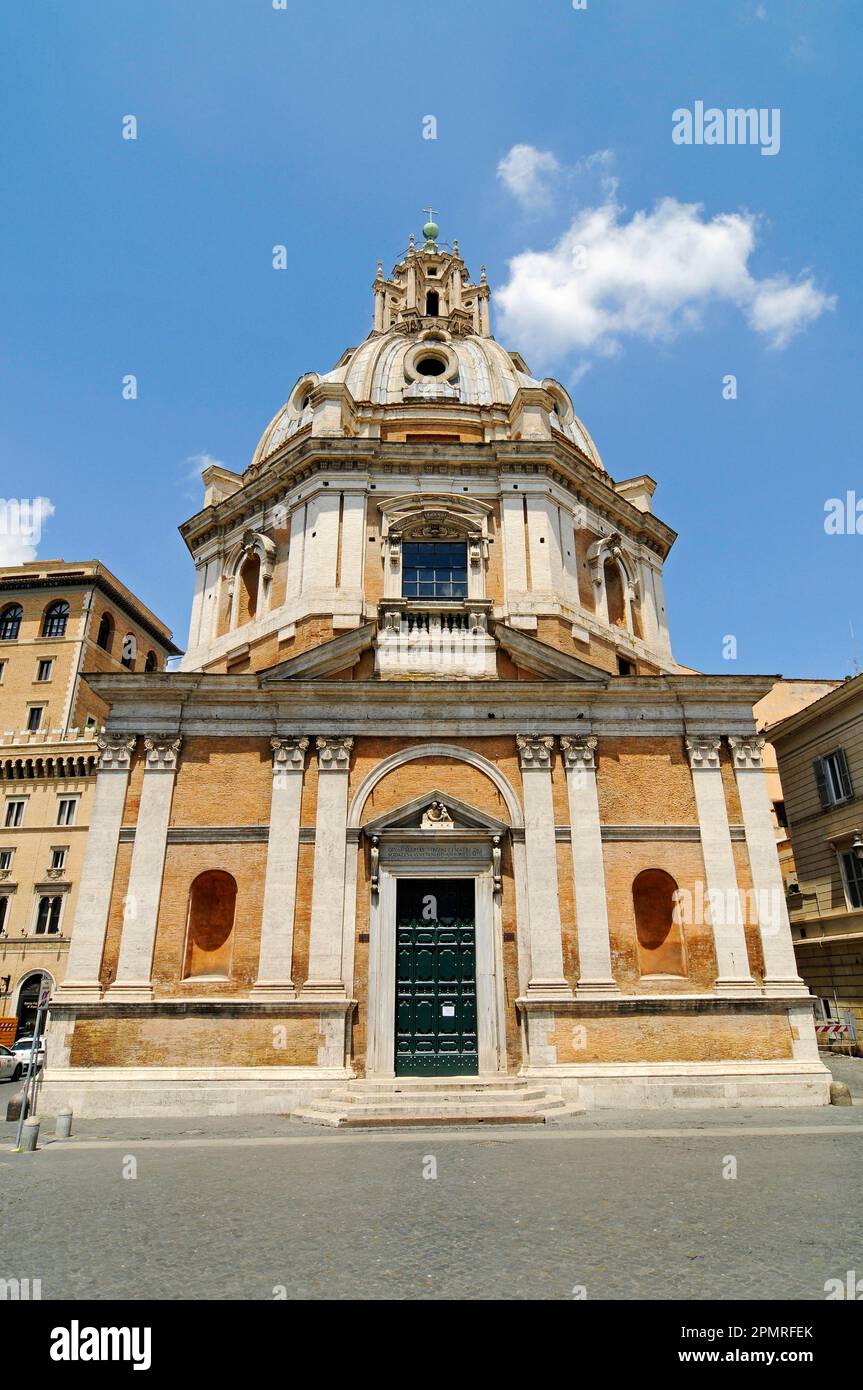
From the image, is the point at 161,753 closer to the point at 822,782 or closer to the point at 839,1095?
the point at 839,1095

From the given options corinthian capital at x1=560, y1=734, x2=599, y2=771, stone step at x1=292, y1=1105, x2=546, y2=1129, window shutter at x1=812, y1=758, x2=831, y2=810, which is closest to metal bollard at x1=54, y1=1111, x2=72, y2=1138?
stone step at x1=292, y1=1105, x2=546, y2=1129

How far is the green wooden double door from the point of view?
16.3m

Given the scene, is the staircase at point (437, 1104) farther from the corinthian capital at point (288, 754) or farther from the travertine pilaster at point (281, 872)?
the corinthian capital at point (288, 754)

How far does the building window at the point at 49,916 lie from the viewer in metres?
41.8

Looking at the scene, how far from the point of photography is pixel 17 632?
5359cm

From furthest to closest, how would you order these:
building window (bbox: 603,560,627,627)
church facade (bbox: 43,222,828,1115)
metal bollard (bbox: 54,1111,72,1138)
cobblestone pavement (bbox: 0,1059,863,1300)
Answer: building window (bbox: 603,560,627,627) < church facade (bbox: 43,222,828,1115) < metal bollard (bbox: 54,1111,72,1138) < cobblestone pavement (bbox: 0,1059,863,1300)

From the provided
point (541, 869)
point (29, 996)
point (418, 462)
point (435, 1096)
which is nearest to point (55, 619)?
point (29, 996)

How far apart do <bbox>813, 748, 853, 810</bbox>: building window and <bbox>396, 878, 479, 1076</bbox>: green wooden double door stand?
14896 millimetres

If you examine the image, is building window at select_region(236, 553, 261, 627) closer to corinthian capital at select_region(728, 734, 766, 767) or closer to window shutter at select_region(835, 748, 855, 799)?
corinthian capital at select_region(728, 734, 766, 767)

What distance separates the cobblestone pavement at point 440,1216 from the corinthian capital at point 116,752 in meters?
7.68

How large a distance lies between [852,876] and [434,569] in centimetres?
1625
